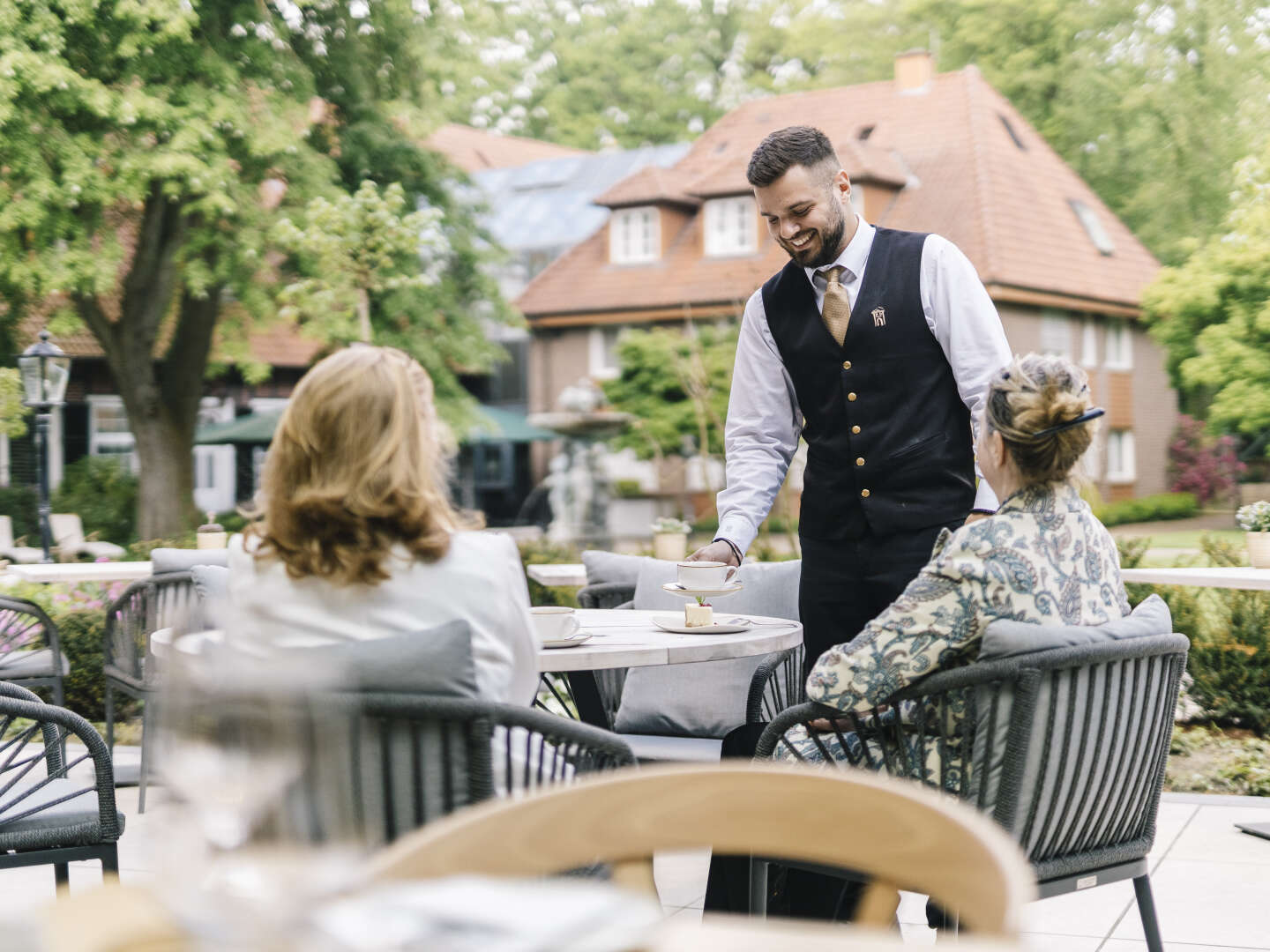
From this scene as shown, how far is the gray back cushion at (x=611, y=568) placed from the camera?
15.1ft

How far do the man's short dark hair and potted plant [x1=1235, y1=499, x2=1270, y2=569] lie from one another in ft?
8.82

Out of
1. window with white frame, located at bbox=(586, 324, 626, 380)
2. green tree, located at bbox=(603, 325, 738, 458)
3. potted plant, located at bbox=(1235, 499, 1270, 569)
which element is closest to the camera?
potted plant, located at bbox=(1235, 499, 1270, 569)

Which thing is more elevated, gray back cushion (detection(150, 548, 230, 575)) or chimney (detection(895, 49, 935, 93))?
chimney (detection(895, 49, 935, 93))

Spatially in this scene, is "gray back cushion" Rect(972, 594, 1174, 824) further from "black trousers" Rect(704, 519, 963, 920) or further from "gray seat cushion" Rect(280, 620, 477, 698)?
"gray seat cushion" Rect(280, 620, 477, 698)

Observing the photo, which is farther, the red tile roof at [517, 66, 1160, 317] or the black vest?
the red tile roof at [517, 66, 1160, 317]

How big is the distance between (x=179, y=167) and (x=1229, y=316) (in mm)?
16494

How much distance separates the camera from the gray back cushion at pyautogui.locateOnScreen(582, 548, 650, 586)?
4.61 metres

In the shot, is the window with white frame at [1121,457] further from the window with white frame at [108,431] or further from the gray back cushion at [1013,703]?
the gray back cushion at [1013,703]

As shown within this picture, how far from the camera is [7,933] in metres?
1.01

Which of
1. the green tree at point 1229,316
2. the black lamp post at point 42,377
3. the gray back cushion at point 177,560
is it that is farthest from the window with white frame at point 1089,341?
the gray back cushion at point 177,560

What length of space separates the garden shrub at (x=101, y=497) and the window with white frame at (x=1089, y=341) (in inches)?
646

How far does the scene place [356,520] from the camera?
1858mm

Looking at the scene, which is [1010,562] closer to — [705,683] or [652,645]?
[652,645]

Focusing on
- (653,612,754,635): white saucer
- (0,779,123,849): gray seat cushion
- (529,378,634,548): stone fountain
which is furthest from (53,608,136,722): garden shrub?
(529,378,634,548): stone fountain
